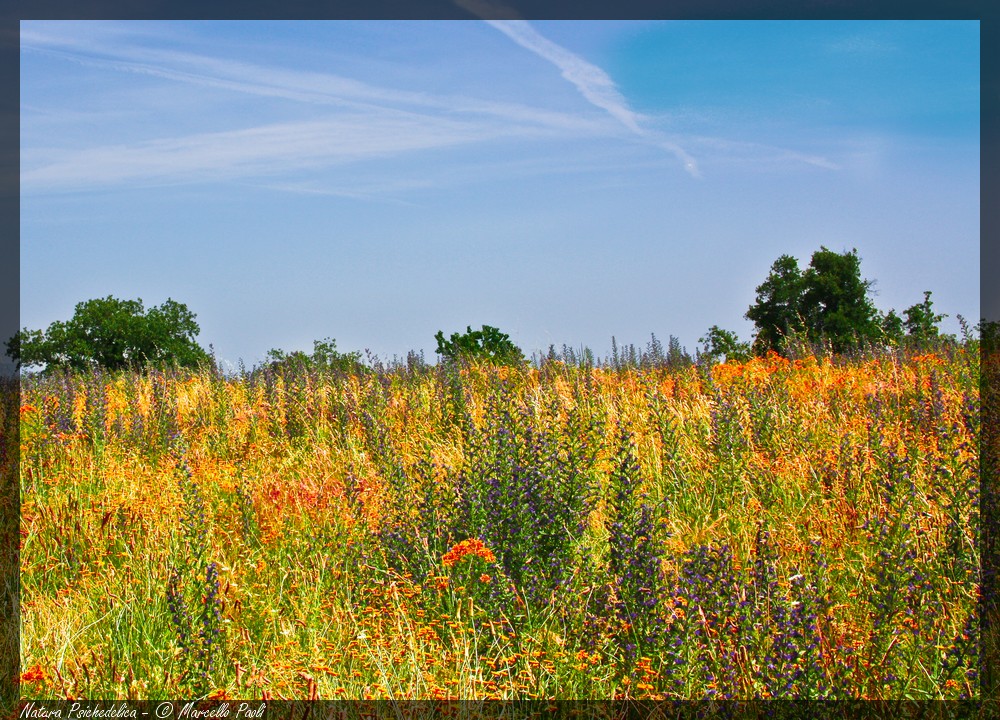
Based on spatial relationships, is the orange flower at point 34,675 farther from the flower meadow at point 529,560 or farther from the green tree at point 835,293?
the green tree at point 835,293

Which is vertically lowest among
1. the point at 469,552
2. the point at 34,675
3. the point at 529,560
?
the point at 34,675

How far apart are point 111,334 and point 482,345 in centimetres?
4234

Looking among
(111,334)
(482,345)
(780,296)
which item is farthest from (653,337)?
(111,334)

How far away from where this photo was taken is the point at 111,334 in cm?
4850

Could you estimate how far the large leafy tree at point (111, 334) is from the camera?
46.7 metres

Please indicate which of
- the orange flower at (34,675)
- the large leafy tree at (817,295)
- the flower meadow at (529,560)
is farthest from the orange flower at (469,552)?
the large leafy tree at (817,295)

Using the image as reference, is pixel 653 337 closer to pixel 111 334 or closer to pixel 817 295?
pixel 817 295

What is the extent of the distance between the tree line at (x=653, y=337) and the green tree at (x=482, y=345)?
0.6 inches

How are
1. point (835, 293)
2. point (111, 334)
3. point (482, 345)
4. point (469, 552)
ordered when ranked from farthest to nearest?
point (111, 334)
point (835, 293)
point (482, 345)
point (469, 552)

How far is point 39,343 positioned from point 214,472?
4979 cm

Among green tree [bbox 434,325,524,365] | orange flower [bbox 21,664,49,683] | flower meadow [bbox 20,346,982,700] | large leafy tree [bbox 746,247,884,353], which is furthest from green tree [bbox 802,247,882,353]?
orange flower [bbox 21,664,49,683]

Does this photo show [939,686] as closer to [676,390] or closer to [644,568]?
[644,568]

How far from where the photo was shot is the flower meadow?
11.3ft

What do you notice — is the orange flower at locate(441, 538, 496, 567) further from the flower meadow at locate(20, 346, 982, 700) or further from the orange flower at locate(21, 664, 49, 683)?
the orange flower at locate(21, 664, 49, 683)
